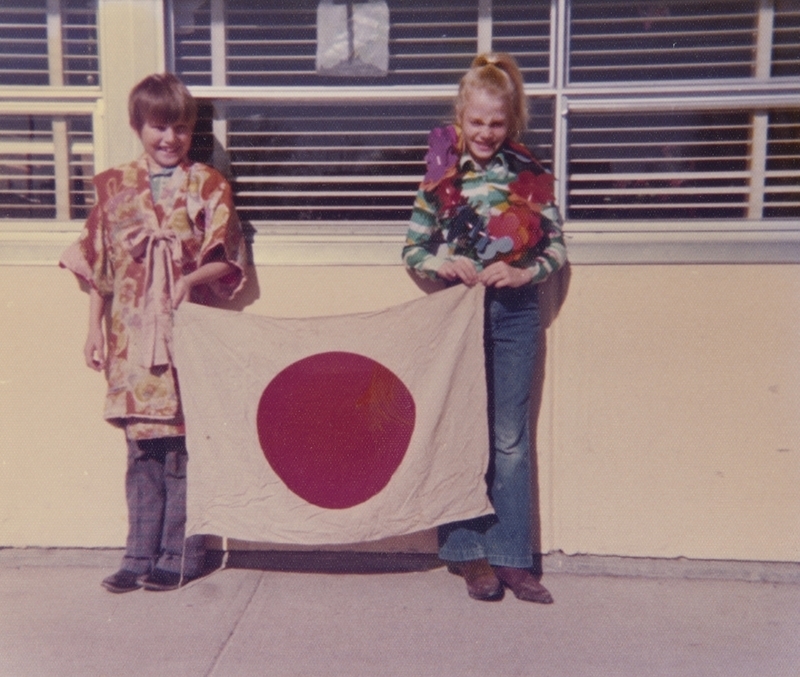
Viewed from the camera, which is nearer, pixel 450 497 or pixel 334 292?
pixel 450 497

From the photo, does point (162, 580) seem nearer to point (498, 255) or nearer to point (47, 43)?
point (498, 255)

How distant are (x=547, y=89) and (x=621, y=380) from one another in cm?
118

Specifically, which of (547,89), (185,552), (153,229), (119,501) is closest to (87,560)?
(119,501)

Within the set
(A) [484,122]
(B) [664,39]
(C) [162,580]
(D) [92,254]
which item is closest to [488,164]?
(A) [484,122]

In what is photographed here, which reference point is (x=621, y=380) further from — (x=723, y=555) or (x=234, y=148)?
(x=234, y=148)

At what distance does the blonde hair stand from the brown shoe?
1619 mm

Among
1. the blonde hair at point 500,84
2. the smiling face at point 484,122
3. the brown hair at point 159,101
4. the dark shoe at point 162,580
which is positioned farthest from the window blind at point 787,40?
the dark shoe at point 162,580

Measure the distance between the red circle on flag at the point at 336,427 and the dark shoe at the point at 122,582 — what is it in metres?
0.71

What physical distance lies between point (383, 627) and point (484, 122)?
1.82 metres

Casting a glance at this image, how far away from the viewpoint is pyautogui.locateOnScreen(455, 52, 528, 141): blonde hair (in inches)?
124

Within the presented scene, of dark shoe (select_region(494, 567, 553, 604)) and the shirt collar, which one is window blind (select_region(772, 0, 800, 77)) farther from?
dark shoe (select_region(494, 567, 553, 604))

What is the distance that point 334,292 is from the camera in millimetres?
3506

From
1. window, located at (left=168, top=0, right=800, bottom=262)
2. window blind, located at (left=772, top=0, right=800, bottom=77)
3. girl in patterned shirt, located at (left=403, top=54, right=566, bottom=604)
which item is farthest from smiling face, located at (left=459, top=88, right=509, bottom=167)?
window blind, located at (left=772, top=0, right=800, bottom=77)

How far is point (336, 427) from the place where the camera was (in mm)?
3250
